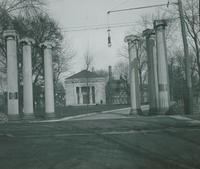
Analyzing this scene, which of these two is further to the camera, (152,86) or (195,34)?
(195,34)

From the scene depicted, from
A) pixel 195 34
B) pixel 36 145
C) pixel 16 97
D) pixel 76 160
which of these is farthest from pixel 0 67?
pixel 76 160

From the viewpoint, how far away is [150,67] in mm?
23812

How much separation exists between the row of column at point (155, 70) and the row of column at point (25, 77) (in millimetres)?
6843

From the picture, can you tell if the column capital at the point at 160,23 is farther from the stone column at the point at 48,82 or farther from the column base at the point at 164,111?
the stone column at the point at 48,82

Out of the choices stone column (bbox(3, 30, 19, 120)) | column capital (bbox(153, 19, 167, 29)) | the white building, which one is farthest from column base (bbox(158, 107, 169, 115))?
the white building

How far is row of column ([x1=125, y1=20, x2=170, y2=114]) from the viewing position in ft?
70.8

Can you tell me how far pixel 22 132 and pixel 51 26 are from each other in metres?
27.2

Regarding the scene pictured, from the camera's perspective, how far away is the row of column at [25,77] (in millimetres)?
22141

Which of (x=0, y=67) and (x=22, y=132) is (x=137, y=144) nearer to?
(x=22, y=132)

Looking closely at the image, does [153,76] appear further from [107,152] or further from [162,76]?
[107,152]

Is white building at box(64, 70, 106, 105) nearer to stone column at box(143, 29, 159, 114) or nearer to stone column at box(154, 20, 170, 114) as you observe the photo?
stone column at box(143, 29, 159, 114)

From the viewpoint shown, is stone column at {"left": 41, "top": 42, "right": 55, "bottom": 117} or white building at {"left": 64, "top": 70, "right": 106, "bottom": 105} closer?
stone column at {"left": 41, "top": 42, "right": 55, "bottom": 117}

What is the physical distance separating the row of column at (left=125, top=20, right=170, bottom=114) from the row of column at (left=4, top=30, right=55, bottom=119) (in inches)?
269

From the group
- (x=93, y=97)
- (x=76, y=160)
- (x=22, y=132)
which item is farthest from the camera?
(x=93, y=97)
